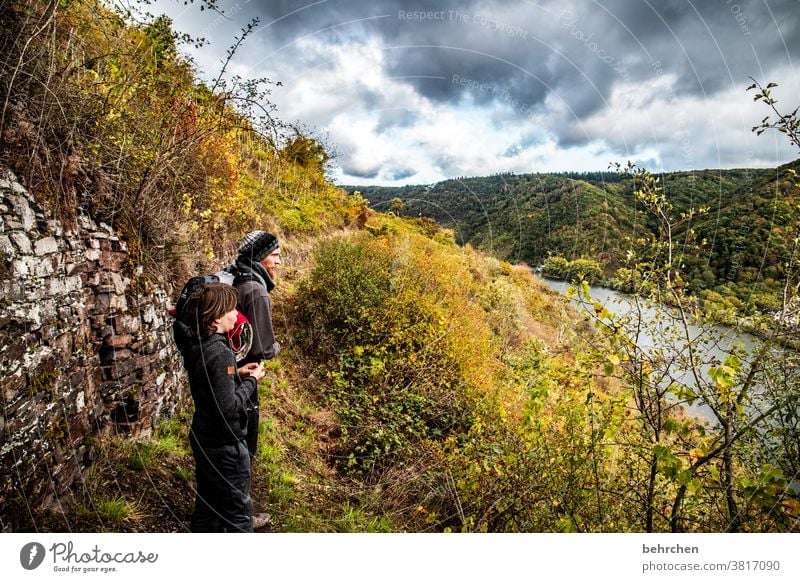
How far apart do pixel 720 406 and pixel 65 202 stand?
4848mm

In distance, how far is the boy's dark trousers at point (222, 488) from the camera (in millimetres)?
2490

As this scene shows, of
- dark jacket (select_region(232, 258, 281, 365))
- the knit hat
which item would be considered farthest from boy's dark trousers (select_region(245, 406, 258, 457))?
the knit hat

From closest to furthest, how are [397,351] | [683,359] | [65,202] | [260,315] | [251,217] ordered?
[683,359] → [65,202] → [260,315] → [397,351] → [251,217]

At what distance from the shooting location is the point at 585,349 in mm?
3178

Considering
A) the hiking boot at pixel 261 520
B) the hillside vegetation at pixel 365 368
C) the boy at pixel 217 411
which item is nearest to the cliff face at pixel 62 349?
the hillside vegetation at pixel 365 368

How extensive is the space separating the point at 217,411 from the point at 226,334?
0.52 metres

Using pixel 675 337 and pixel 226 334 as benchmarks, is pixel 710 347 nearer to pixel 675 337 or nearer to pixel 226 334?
pixel 675 337

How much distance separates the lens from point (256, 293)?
310cm

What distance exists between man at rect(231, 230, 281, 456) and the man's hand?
0.34 meters

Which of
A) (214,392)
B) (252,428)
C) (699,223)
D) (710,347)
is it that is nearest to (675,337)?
(710,347)

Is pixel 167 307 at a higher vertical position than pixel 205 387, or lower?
higher

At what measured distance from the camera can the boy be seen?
2.37 meters

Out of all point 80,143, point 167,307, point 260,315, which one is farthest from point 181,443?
point 80,143
